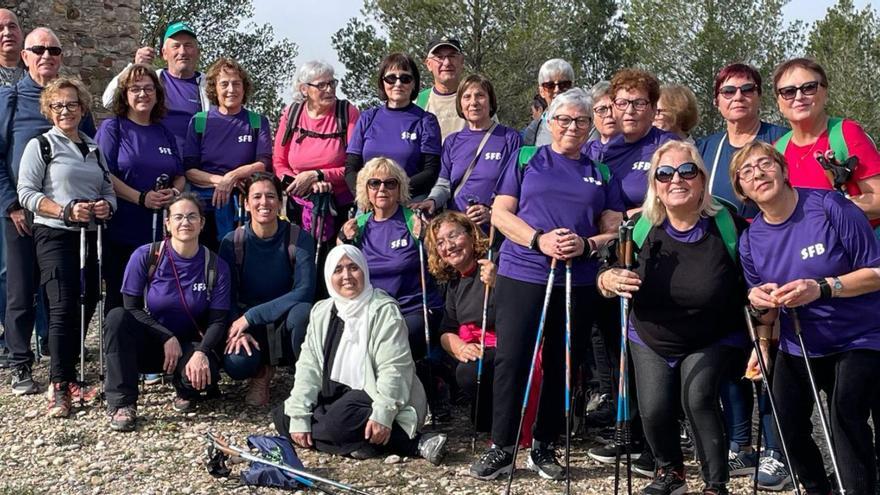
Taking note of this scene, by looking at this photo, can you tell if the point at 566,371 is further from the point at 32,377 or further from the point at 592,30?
the point at 592,30

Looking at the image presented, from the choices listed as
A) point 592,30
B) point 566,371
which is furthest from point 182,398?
point 592,30

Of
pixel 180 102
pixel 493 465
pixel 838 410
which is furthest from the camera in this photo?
pixel 180 102

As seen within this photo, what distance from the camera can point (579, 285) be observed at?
4879 millimetres

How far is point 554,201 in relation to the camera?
4.82 m

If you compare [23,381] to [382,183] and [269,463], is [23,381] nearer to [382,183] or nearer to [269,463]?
[269,463]

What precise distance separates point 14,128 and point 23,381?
172cm

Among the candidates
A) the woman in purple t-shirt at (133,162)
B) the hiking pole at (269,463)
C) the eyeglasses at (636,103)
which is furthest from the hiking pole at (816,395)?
the woman in purple t-shirt at (133,162)

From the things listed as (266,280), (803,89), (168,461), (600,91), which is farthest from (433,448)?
(803,89)

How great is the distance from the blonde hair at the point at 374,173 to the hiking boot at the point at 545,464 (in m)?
1.86

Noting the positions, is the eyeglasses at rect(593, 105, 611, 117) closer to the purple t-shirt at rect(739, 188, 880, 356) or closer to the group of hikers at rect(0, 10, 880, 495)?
the group of hikers at rect(0, 10, 880, 495)

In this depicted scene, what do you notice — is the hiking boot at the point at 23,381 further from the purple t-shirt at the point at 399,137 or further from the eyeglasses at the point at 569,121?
the eyeglasses at the point at 569,121

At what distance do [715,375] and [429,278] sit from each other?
7.39ft

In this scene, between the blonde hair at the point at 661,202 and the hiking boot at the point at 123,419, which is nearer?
the blonde hair at the point at 661,202

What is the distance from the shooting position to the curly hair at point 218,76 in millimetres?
6676
